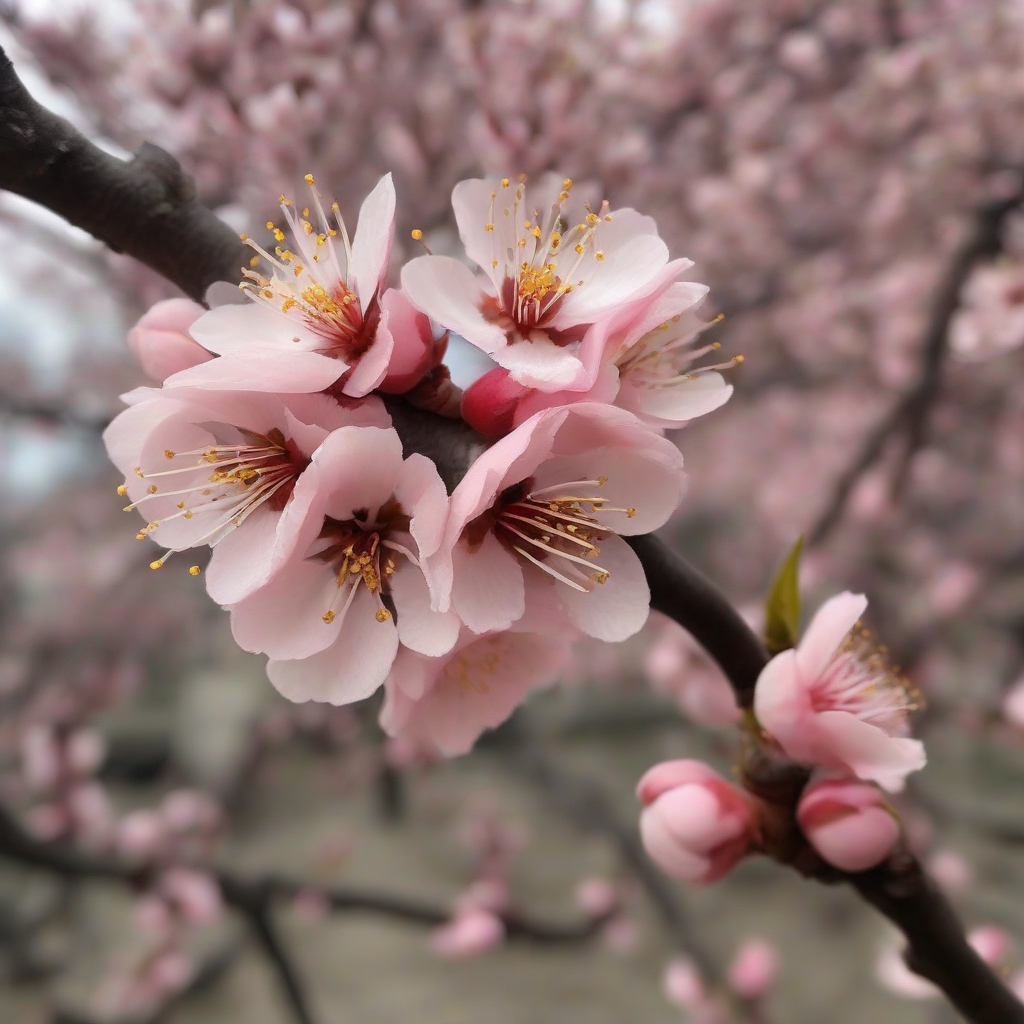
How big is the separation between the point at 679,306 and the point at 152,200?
36 cm

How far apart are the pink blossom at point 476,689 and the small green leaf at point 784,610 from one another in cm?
17

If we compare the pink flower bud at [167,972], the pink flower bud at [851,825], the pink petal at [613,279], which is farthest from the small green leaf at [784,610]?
the pink flower bud at [167,972]

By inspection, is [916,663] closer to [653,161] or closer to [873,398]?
[873,398]

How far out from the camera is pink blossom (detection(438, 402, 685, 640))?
1.47ft

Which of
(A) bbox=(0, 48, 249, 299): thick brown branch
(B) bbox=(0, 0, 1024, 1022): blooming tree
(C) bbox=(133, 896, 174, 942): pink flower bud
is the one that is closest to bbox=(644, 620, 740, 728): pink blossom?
(B) bbox=(0, 0, 1024, 1022): blooming tree

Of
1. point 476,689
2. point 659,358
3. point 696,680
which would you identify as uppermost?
point 659,358

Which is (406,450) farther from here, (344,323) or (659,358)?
(659,358)

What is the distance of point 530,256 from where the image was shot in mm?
561

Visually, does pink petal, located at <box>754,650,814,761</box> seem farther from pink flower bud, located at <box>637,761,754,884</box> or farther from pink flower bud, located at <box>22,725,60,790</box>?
pink flower bud, located at <box>22,725,60,790</box>

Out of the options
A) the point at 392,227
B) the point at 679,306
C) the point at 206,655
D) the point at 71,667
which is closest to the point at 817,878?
the point at 679,306

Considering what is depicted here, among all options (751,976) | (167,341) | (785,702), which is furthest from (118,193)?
(751,976)

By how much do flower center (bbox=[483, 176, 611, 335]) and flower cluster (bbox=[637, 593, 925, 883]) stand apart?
0.29m

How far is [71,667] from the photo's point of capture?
330cm

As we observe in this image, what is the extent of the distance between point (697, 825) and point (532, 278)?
41cm
